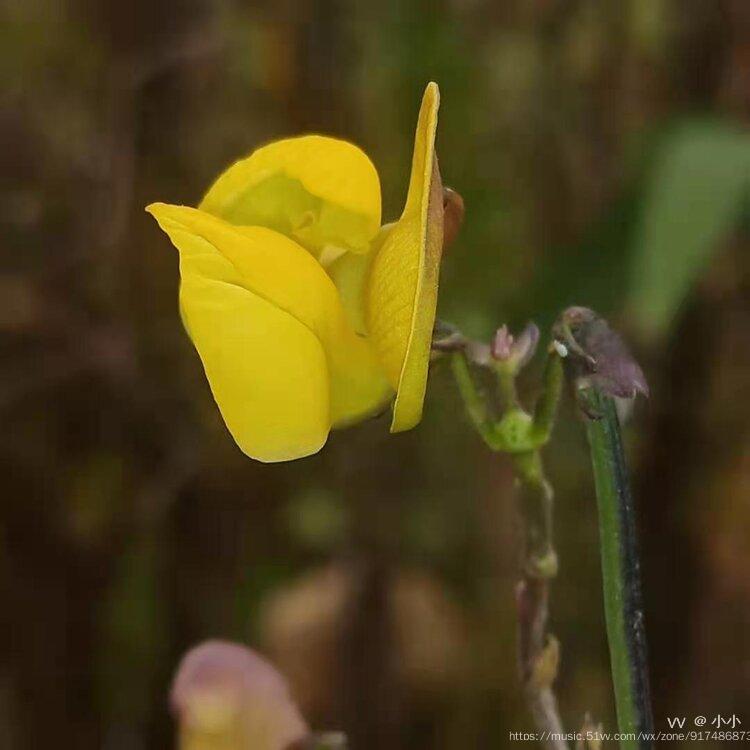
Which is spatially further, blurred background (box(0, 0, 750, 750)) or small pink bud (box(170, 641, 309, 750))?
blurred background (box(0, 0, 750, 750))

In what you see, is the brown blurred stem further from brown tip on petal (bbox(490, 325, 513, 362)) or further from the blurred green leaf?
the blurred green leaf

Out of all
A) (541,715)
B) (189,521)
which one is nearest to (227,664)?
(541,715)

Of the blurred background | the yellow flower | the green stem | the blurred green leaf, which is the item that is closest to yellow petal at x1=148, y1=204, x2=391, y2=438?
the yellow flower

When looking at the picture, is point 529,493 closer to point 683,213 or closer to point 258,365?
point 258,365

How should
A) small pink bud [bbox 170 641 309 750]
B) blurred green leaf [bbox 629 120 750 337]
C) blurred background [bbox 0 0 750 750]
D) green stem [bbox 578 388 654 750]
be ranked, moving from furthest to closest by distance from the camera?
blurred background [bbox 0 0 750 750], blurred green leaf [bbox 629 120 750 337], small pink bud [bbox 170 641 309 750], green stem [bbox 578 388 654 750]

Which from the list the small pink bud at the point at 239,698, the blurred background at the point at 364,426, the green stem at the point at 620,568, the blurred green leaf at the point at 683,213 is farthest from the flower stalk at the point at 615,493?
the blurred background at the point at 364,426

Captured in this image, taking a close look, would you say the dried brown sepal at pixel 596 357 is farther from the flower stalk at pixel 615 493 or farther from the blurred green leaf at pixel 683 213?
the blurred green leaf at pixel 683 213

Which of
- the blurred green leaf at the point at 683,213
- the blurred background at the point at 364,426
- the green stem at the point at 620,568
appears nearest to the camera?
the green stem at the point at 620,568
